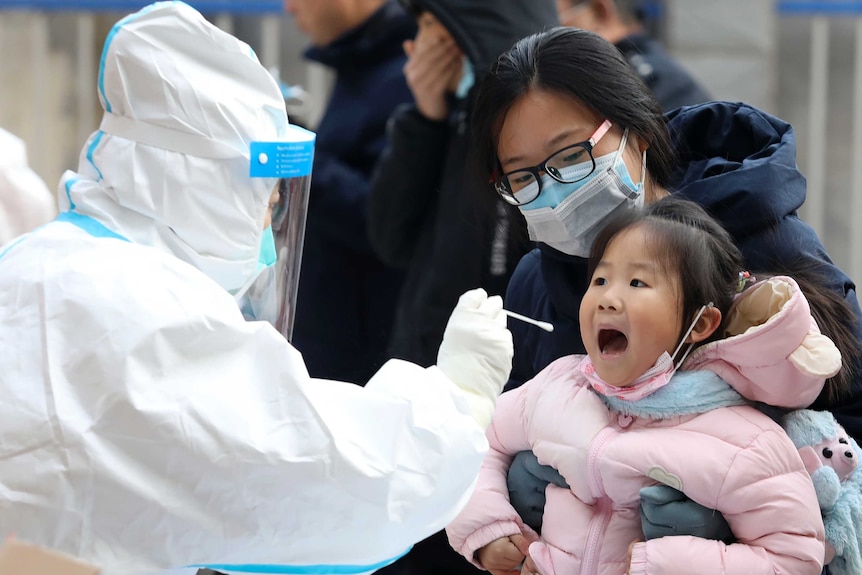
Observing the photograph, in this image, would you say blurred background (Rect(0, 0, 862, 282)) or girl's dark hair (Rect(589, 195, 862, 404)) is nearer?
girl's dark hair (Rect(589, 195, 862, 404))

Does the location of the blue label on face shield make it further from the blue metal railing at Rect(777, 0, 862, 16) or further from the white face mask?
the blue metal railing at Rect(777, 0, 862, 16)

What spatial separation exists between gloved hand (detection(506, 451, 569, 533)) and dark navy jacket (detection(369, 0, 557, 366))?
17.2 inches

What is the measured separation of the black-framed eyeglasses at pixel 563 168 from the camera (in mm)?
1880

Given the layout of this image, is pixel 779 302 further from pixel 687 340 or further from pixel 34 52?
pixel 34 52

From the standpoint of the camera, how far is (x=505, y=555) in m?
1.79

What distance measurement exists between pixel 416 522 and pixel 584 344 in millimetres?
363

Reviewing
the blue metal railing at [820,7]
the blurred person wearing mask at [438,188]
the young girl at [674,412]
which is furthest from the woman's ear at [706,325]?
the blue metal railing at [820,7]

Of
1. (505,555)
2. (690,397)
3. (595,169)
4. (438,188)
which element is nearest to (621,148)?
(595,169)

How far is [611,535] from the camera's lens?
1665 millimetres

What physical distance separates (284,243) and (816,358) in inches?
41.7

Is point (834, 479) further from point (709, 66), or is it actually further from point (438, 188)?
point (709, 66)

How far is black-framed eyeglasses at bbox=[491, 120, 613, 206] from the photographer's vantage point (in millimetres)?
1880

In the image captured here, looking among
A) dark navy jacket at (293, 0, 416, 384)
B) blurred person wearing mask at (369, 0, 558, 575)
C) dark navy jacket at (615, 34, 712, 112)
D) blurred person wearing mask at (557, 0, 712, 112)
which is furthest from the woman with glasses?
dark navy jacket at (293, 0, 416, 384)

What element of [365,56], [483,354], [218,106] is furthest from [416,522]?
[365,56]
